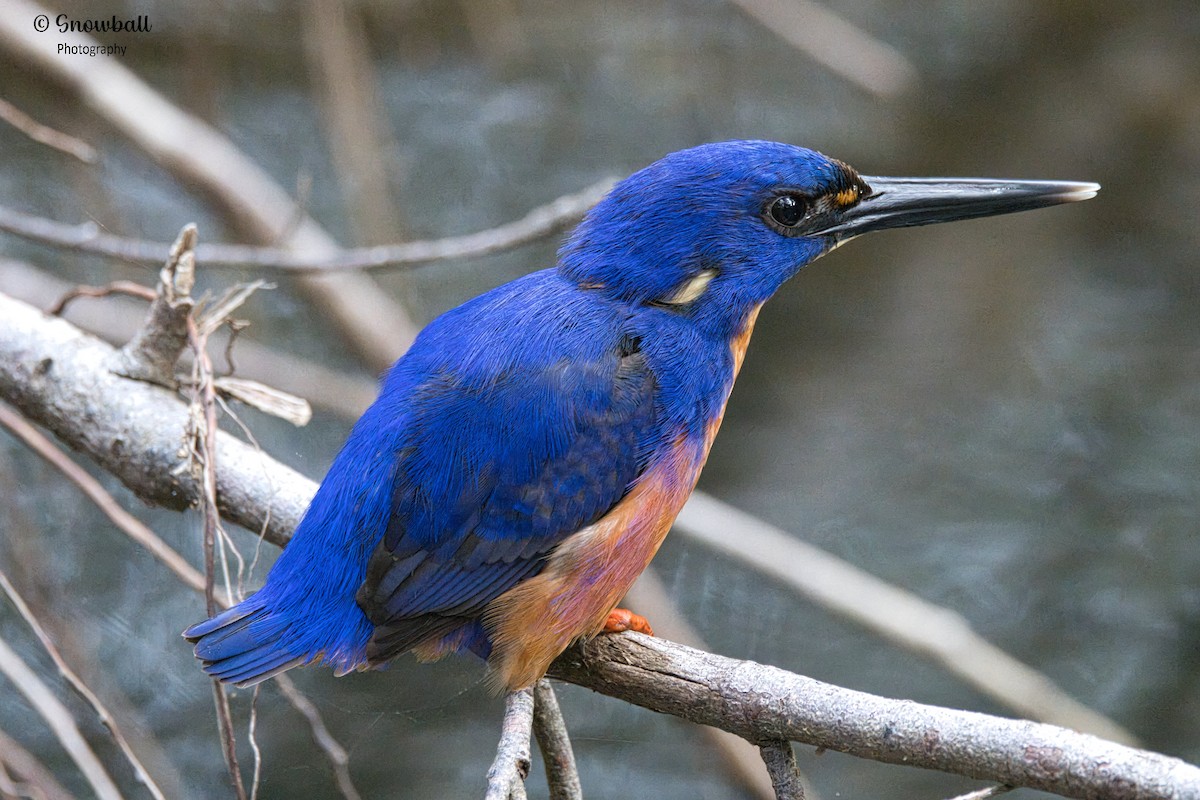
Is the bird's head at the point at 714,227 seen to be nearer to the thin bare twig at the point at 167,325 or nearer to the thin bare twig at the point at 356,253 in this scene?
the thin bare twig at the point at 356,253

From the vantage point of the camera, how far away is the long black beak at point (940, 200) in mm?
2521

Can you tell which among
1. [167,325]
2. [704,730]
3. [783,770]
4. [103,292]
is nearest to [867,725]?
[783,770]

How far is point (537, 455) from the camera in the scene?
7.16 ft

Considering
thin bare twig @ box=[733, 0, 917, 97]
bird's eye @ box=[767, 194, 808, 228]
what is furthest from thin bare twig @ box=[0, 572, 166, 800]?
thin bare twig @ box=[733, 0, 917, 97]

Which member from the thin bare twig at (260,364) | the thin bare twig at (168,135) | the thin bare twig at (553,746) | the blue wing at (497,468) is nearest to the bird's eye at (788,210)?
the blue wing at (497,468)

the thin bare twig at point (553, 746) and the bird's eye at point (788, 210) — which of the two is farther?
the bird's eye at point (788, 210)

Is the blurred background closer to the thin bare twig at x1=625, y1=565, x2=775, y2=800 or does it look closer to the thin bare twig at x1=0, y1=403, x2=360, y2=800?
the thin bare twig at x1=625, y1=565, x2=775, y2=800

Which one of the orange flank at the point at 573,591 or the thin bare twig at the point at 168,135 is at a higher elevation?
the thin bare twig at the point at 168,135

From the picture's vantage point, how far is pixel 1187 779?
149 centimetres

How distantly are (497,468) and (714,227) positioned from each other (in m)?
0.65

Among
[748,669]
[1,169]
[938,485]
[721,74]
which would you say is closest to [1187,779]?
[748,669]

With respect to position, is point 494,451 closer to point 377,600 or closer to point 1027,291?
point 377,600

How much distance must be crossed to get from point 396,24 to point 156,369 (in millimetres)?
3276

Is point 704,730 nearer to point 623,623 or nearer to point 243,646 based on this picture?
point 623,623
